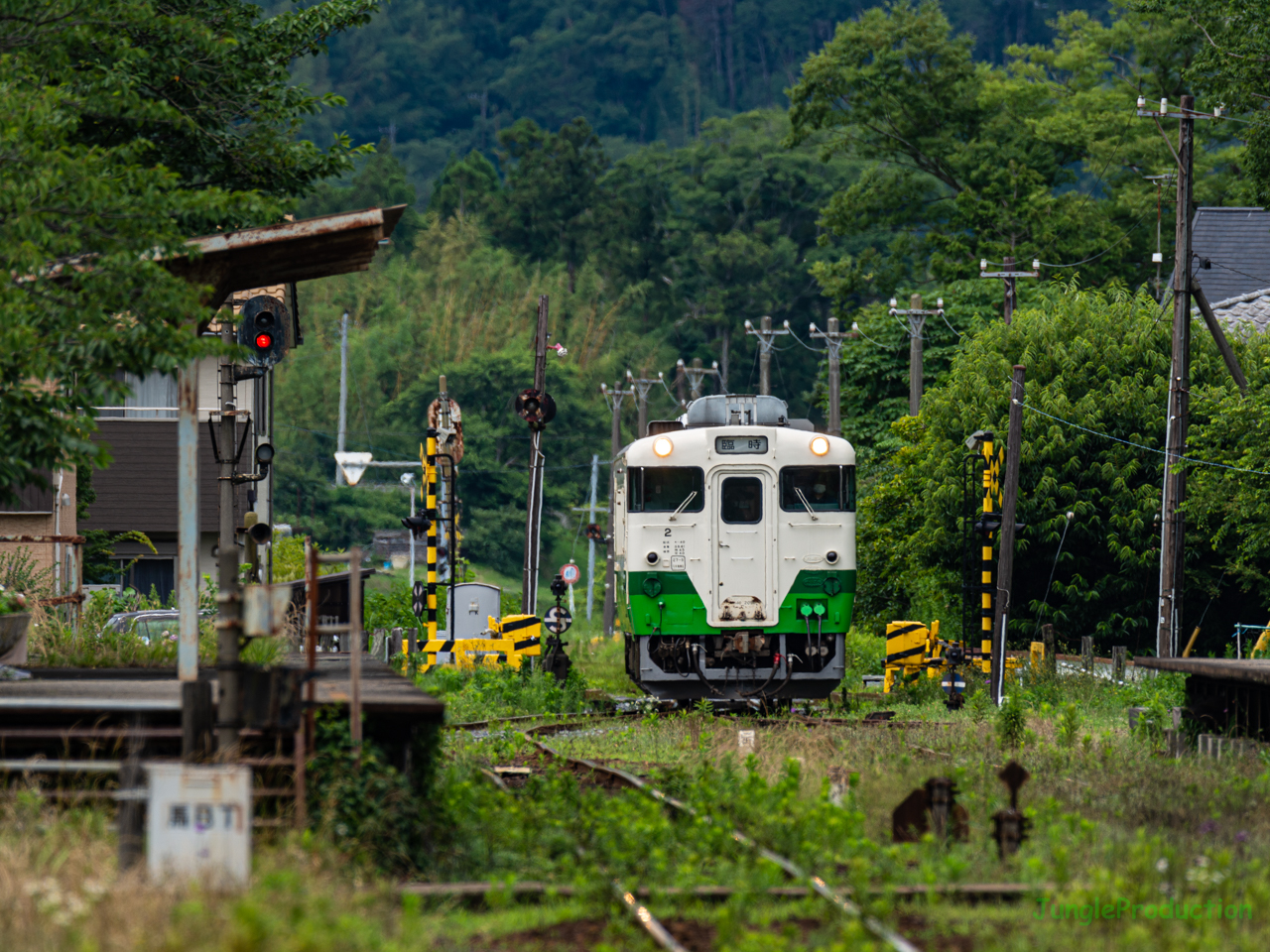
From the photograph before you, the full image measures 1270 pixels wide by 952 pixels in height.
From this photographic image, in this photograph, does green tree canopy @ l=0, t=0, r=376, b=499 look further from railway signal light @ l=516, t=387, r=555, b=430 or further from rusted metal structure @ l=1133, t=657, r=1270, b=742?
railway signal light @ l=516, t=387, r=555, b=430

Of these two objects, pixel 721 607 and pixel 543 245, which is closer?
pixel 721 607

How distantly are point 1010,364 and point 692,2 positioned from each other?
361 feet

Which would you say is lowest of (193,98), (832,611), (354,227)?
(832,611)

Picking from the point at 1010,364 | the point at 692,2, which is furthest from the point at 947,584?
the point at 692,2

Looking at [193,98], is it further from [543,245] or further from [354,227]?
[543,245]

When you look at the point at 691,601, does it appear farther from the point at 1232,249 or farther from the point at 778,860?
the point at 1232,249

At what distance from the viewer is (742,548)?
1883 cm

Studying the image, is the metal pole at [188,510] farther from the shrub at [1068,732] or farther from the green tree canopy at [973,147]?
the green tree canopy at [973,147]

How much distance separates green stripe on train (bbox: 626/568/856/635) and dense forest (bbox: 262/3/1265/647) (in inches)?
351

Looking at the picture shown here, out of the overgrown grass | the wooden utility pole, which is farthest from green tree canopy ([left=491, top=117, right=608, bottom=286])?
the overgrown grass

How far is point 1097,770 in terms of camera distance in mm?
12648

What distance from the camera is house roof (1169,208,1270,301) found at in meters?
40.2

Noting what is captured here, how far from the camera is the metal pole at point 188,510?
32.9ft

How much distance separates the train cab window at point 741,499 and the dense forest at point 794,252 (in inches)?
374
